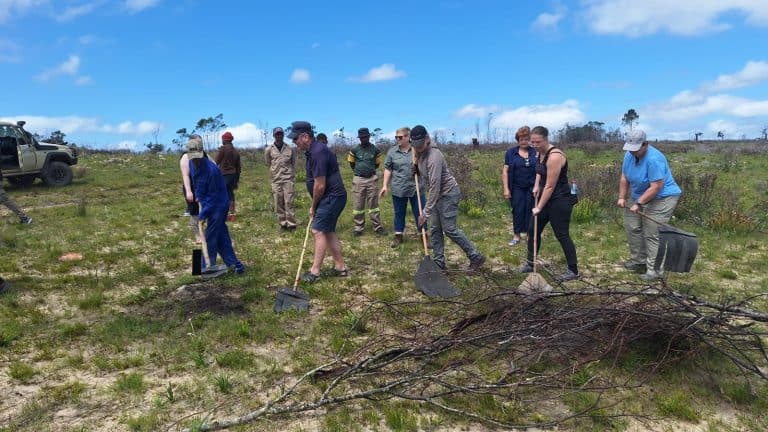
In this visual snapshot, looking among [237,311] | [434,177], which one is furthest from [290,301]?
[434,177]

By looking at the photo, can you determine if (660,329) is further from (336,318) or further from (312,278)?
(312,278)

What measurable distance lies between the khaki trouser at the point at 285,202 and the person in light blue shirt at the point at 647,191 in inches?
188

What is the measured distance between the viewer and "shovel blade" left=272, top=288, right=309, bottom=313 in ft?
14.3

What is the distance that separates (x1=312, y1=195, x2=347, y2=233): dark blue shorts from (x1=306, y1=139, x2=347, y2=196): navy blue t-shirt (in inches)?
2.6

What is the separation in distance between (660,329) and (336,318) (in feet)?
8.26

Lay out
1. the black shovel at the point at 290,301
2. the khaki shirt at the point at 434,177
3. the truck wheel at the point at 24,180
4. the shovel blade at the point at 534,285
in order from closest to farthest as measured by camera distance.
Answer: the shovel blade at the point at 534,285 < the black shovel at the point at 290,301 < the khaki shirt at the point at 434,177 < the truck wheel at the point at 24,180

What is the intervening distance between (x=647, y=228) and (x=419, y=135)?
269cm

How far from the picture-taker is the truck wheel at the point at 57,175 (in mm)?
12411

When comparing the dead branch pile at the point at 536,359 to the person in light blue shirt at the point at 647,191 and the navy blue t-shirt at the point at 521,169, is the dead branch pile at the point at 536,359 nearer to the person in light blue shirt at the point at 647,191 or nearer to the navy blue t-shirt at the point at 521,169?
the person in light blue shirt at the point at 647,191

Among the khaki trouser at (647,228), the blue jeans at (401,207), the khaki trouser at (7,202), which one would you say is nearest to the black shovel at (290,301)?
the blue jeans at (401,207)

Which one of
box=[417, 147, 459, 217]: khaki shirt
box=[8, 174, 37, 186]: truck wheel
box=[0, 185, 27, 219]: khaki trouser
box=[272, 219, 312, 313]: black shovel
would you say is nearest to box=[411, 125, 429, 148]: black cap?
box=[417, 147, 459, 217]: khaki shirt

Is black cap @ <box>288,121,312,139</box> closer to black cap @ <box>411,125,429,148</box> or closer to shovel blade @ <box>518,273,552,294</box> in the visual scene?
black cap @ <box>411,125,429,148</box>

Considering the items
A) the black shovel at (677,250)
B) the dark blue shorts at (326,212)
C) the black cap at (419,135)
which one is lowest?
the black shovel at (677,250)

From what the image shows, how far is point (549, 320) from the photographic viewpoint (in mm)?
3174
